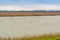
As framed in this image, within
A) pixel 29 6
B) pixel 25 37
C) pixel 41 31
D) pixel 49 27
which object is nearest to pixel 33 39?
pixel 25 37

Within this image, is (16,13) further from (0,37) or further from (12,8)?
(0,37)

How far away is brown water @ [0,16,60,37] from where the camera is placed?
3329mm

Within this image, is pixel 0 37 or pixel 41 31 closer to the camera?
pixel 0 37

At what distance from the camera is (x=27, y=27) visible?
349 cm

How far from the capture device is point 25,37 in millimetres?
3156

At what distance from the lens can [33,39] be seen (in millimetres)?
2994

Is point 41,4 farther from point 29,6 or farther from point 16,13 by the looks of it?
point 16,13

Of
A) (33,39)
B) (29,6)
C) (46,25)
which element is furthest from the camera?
(29,6)

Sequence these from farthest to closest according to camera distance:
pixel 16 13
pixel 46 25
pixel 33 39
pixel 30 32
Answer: pixel 16 13 → pixel 46 25 → pixel 30 32 → pixel 33 39

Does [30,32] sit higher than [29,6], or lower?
lower

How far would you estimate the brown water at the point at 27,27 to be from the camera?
131 inches

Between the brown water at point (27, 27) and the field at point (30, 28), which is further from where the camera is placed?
the brown water at point (27, 27)

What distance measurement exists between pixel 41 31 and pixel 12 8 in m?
1.21

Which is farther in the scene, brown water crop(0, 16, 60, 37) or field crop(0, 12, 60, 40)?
brown water crop(0, 16, 60, 37)
